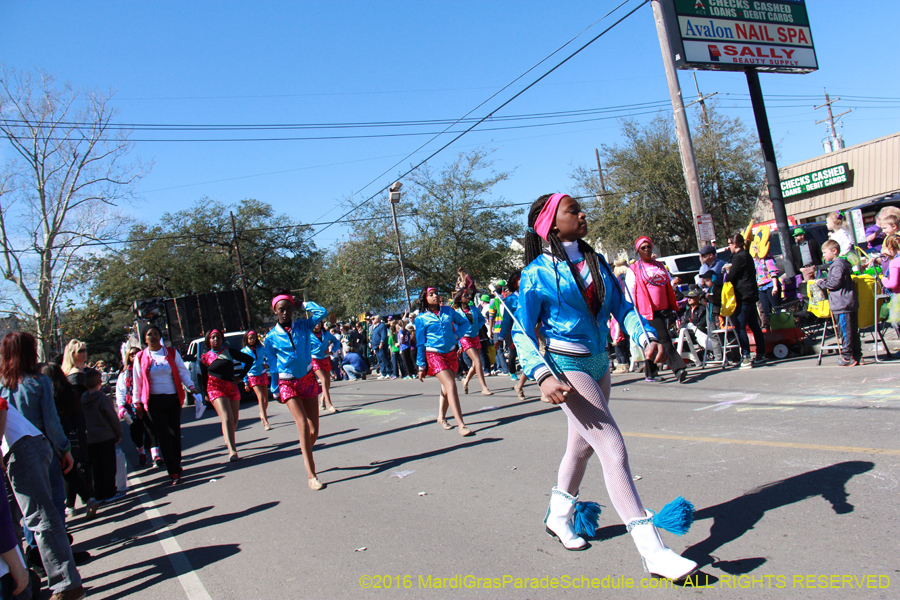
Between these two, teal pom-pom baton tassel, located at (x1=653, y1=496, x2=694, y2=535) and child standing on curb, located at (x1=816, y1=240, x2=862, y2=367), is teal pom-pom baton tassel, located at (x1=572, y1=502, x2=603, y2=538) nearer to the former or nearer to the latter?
teal pom-pom baton tassel, located at (x1=653, y1=496, x2=694, y2=535)

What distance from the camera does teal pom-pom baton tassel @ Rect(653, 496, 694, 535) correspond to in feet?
10.5

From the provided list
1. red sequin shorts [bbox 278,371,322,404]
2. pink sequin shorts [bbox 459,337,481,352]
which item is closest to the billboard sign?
pink sequin shorts [bbox 459,337,481,352]

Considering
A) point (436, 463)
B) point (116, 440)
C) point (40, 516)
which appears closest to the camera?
point (40, 516)

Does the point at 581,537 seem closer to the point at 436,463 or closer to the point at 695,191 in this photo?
the point at 436,463

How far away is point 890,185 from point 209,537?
27.9 meters

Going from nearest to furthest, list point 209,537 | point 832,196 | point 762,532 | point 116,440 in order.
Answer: point 762,532 → point 209,537 → point 116,440 → point 832,196

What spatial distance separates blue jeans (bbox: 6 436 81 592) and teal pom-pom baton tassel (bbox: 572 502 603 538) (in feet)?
10.8

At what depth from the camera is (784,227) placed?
1254 cm

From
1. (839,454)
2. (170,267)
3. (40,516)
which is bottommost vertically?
(839,454)

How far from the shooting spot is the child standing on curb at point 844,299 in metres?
8.05

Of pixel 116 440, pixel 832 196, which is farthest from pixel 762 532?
pixel 832 196

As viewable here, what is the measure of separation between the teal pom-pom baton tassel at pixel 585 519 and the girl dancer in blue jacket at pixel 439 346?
406 cm

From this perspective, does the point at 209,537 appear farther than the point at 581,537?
Yes

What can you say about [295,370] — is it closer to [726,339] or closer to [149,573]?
[149,573]
